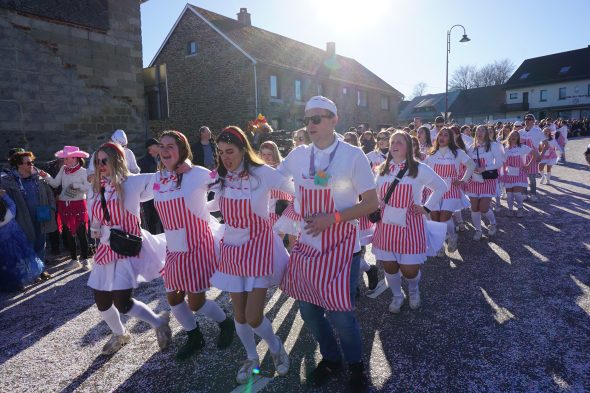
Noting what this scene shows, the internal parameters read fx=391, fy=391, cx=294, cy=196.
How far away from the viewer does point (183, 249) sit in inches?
136

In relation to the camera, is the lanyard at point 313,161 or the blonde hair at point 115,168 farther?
the blonde hair at point 115,168

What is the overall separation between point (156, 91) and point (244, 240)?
33.5 ft

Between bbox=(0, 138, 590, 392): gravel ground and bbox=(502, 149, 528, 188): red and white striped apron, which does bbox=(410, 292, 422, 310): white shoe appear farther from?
bbox=(502, 149, 528, 188): red and white striped apron

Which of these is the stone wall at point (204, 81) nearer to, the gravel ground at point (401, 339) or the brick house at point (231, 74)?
the brick house at point (231, 74)

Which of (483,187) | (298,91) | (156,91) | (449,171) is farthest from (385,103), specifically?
(449,171)

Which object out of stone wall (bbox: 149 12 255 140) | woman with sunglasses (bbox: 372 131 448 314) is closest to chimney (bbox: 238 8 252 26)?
stone wall (bbox: 149 12 255 140)

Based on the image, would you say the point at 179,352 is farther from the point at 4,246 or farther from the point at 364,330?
the point at 4,246

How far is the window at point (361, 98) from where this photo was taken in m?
33.1

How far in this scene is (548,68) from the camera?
4931 cm

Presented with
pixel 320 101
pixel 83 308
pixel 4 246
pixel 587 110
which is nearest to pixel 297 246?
pixel 320 101

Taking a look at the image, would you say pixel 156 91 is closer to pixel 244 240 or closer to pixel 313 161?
pixel 244 240

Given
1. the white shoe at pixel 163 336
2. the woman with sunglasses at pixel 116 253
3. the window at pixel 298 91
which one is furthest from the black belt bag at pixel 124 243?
the window at pixel 298 91

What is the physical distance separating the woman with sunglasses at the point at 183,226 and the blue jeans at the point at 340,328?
1013mm

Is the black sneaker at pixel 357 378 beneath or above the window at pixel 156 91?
beneath
